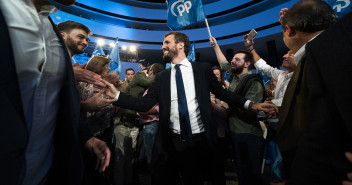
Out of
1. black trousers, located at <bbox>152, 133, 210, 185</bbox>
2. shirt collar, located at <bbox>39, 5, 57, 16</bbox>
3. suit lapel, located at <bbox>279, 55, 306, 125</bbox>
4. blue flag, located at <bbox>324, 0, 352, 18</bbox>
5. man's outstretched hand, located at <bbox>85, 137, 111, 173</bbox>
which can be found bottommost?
black trousers, located at <bbox>152, 133, 210, 185</bbox>

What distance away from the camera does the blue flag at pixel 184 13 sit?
3.45 metres

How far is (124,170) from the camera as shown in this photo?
313cm

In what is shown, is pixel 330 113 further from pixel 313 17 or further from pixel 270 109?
pixel 270 109

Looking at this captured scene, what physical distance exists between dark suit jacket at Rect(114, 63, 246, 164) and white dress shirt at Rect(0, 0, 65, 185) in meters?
0.97

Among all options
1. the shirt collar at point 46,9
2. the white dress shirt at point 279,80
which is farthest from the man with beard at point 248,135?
the shirt collar at point 46,9

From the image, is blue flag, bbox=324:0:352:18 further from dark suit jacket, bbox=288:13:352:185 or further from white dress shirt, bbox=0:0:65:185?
white dress shirt, bbox=0:0:65:185

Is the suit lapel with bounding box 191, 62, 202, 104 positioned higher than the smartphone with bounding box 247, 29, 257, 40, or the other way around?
the smartphone with bounding box 247, 29, 257, 40

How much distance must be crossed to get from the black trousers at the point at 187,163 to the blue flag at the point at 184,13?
2.71 metres

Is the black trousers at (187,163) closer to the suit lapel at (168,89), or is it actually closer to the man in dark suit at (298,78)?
the suit lapel at (168,89)

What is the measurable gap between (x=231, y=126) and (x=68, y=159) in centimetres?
222

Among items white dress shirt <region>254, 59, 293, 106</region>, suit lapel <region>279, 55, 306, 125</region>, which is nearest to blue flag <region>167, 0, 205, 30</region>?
white dress shirt <region>254, 59, 293, 106</region>

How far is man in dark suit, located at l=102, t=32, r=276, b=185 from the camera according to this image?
1.81m

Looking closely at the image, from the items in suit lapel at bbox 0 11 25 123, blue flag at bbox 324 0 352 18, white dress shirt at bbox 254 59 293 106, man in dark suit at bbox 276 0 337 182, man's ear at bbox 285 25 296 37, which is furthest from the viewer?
blue flag at bbox 324 0 352 18

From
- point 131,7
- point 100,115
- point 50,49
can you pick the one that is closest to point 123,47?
point 131,7
